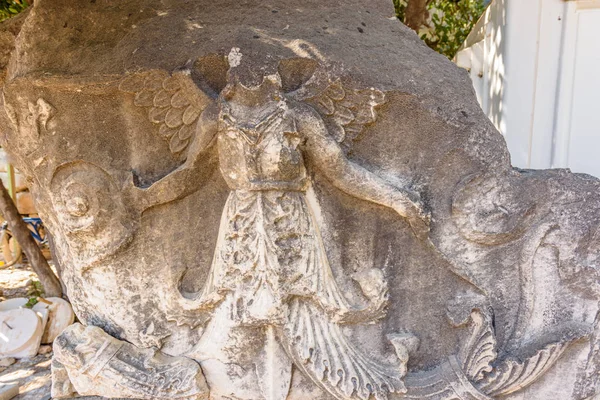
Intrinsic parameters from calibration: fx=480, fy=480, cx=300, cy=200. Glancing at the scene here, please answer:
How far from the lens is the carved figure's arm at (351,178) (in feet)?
4.72

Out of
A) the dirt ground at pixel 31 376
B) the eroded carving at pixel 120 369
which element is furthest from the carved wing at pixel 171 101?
the dirt ground at pixel 31 376

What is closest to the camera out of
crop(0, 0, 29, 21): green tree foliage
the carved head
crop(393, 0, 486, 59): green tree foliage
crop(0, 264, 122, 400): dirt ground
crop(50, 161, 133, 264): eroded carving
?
the carved head

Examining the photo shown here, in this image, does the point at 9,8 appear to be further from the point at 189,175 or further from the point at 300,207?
the point at 300,207

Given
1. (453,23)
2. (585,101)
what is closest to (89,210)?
(585,101)

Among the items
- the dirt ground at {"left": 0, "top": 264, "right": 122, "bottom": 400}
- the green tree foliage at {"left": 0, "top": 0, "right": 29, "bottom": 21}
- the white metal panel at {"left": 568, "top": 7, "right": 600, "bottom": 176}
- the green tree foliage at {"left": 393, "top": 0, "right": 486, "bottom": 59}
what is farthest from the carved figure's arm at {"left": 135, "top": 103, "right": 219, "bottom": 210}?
the green tree foliage at {"left": 393, "top": 0, "right": 486, "bottom": 59}

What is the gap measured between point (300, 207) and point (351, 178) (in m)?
0.18

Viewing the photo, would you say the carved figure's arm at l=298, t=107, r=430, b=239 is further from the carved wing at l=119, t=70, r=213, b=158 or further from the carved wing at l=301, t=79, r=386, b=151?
the carved wing at l=119, t=70, r=213, b=158

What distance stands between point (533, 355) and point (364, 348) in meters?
0.55

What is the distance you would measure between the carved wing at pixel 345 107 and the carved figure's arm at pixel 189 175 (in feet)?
0.97

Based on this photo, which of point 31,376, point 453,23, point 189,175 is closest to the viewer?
point 189,175

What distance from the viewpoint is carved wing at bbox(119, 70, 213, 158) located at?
57.7 inches

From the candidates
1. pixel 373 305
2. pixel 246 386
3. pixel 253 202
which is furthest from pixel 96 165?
pixel 373 305

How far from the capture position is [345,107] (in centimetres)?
148

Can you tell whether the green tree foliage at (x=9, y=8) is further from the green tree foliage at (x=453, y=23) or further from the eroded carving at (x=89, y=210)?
the green tree foliage at (x=453, y=23)
